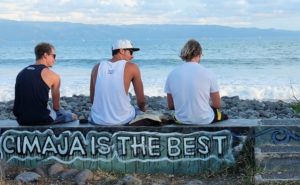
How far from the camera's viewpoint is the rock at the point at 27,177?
6.18 meters

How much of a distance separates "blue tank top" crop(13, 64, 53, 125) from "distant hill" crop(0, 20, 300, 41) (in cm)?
10094

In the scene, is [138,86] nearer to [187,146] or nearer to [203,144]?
[187,146]

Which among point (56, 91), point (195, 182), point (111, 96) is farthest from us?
point (56, 91)

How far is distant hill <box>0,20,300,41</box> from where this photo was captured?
112100 mm

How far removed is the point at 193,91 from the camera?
21.4 feet

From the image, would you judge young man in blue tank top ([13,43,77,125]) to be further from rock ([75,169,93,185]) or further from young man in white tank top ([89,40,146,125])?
rock ([75,169,93,185])

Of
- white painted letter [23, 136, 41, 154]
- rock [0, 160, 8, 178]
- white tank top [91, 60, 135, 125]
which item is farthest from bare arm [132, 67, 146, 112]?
rock [0, 160, 8, 178]

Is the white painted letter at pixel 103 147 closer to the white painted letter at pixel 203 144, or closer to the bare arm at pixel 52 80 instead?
the bare arm at pixel 52 80

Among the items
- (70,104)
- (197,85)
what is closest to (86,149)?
(197,85)

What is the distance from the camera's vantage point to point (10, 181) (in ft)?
20.2

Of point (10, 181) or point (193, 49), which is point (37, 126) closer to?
point (10, 181)

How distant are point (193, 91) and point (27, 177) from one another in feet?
6.69

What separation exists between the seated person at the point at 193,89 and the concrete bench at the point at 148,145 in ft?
0.46

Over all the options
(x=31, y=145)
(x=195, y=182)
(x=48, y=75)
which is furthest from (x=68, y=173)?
(x=195, y=182)
